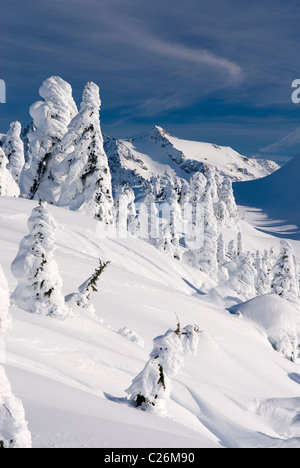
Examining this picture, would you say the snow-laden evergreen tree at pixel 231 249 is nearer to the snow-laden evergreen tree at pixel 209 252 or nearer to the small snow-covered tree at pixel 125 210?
the snow-laden evergreen tree at pixel 209 252

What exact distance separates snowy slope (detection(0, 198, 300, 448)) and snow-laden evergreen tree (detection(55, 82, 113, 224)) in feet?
11.4

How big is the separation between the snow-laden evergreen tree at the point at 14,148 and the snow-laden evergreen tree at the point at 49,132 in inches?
863

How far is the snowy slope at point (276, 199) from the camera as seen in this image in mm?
131663

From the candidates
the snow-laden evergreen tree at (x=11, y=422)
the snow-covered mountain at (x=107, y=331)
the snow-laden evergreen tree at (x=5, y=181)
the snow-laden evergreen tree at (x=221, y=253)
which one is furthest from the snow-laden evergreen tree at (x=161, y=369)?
the snow-laden evergreen tree at (x=221, y=253)

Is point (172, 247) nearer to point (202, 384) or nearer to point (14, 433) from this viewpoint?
point (202, 384)

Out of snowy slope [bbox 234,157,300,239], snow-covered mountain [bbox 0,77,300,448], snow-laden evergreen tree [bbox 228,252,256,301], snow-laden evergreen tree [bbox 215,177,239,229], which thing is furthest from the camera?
snowy slope [bbox 234,157,300,239]

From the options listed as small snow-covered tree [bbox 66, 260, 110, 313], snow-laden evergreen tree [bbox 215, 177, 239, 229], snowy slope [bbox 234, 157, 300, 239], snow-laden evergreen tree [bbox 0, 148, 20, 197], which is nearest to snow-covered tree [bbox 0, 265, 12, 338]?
small snow-covered tree [bbox 66, 260, 110, 313]

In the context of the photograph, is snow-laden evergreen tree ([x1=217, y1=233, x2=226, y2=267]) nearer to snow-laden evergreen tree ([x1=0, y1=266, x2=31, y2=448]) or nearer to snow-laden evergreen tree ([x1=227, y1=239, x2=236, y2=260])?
snow-laden evergreen tree ([x1=227, y1=239, x2=236, y2=260])

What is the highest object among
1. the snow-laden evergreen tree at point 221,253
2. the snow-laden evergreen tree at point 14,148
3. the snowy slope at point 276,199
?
the snowy slope at point 276,199

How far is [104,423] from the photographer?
563 centimetres

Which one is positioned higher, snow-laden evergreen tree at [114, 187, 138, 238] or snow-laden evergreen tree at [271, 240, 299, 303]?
snow-laden evergreen tree at [114, 187, 138, 238]

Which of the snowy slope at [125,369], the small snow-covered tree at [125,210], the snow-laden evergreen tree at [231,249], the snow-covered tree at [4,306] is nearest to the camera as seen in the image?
the snow-covered tree at [4,306]

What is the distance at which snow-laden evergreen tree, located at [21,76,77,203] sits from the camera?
3052 centimetres
